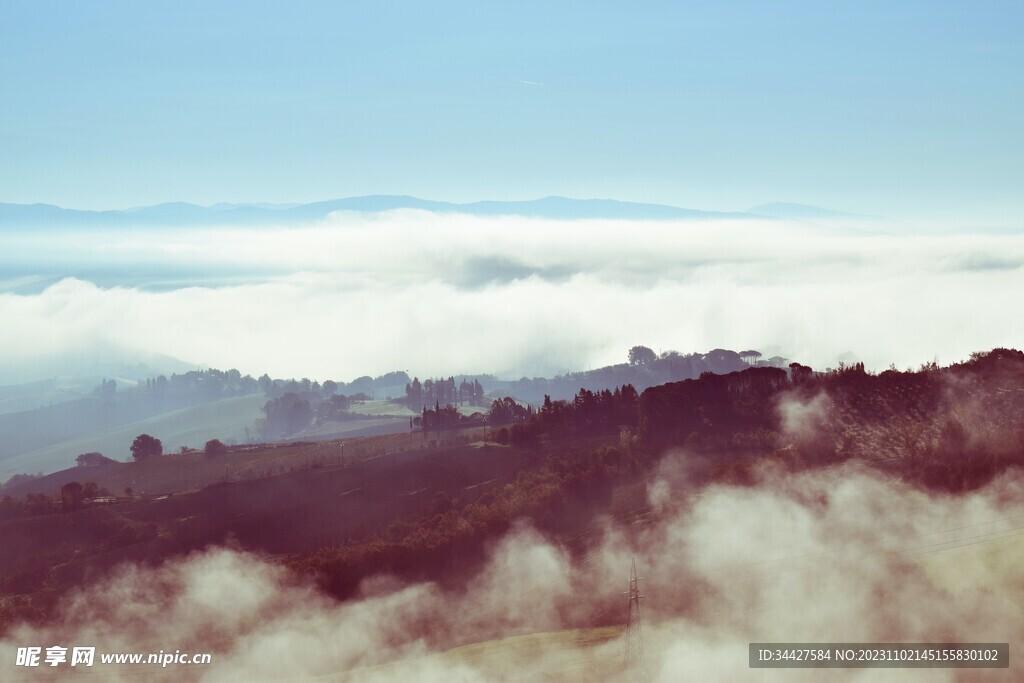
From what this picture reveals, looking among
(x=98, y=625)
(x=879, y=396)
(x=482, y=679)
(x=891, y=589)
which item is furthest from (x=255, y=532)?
(x=879, y=396)

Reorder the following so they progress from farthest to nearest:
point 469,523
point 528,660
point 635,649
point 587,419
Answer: point 587,419 < point 469,523 < point 528,660 < point 635,649

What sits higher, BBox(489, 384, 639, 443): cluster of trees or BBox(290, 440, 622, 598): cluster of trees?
BBox(489, 384, 639, 443): cluster of trees

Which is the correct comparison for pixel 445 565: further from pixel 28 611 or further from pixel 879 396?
pixel 879 396

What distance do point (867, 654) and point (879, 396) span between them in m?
61.5

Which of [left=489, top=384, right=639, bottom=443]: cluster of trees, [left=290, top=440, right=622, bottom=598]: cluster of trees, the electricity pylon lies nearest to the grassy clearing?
the electricity pylon

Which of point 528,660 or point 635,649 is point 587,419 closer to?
point 528,660

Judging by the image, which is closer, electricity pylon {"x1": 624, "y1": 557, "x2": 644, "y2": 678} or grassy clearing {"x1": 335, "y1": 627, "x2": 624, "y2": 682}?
electricity pylon {"x1": 624, "y1": 557, "x2": 644, "y2": 678}

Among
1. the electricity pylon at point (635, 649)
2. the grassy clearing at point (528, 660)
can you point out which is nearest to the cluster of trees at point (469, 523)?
the grassy clearing at point (528, 660)

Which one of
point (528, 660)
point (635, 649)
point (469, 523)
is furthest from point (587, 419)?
point (635, 649)

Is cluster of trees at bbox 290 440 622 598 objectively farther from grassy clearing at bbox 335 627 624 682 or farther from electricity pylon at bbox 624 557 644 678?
electricity pylon at bbox 624 557 644 678

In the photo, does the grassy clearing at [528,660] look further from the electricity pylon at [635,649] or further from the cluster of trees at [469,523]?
the cluster of trees at [469,523]

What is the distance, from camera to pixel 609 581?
83.9m

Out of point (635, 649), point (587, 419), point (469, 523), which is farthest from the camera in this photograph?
point (587, 419)

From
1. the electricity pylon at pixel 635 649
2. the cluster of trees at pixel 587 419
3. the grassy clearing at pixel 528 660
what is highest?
the cluster of trees at pixel 587 419
